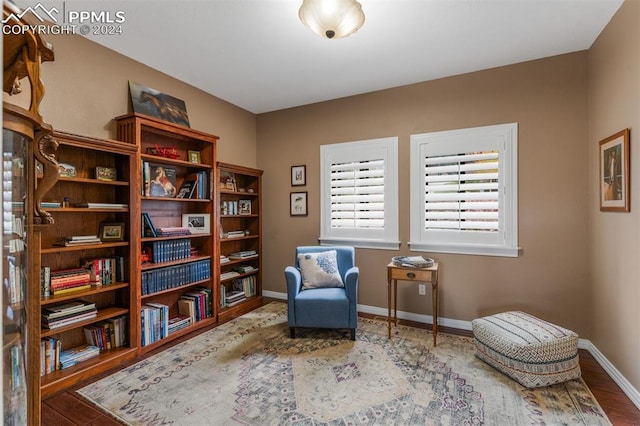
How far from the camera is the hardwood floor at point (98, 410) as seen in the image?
6.40 ft

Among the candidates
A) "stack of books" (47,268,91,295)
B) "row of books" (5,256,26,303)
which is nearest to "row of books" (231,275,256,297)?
"stack of books" (47,268,91,295)

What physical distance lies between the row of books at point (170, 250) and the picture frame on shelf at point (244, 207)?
0.99 m

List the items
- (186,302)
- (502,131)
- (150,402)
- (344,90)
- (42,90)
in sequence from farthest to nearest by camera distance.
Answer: (344,90)
(186,302)
(502,131)
(150,402)
(42,90)

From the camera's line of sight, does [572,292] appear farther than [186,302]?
No

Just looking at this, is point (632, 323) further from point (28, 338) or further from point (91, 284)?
point (91, 284)

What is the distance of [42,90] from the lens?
4.16 feet

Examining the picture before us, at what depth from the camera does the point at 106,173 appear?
2729 mm

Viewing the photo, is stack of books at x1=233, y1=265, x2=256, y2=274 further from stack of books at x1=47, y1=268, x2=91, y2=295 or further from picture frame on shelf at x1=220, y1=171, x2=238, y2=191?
stack of books at x1=47, y1=268, x2=91, y2=295

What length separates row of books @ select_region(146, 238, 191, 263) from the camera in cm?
310

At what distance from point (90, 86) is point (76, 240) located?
133 centimetres

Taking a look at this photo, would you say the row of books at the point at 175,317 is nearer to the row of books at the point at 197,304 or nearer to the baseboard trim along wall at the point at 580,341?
the row of books at the point at 197,304

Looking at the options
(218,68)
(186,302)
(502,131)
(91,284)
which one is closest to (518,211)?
(502,131)

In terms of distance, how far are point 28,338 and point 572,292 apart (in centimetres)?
394

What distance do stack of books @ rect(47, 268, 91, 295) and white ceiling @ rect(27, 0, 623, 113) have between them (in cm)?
197
